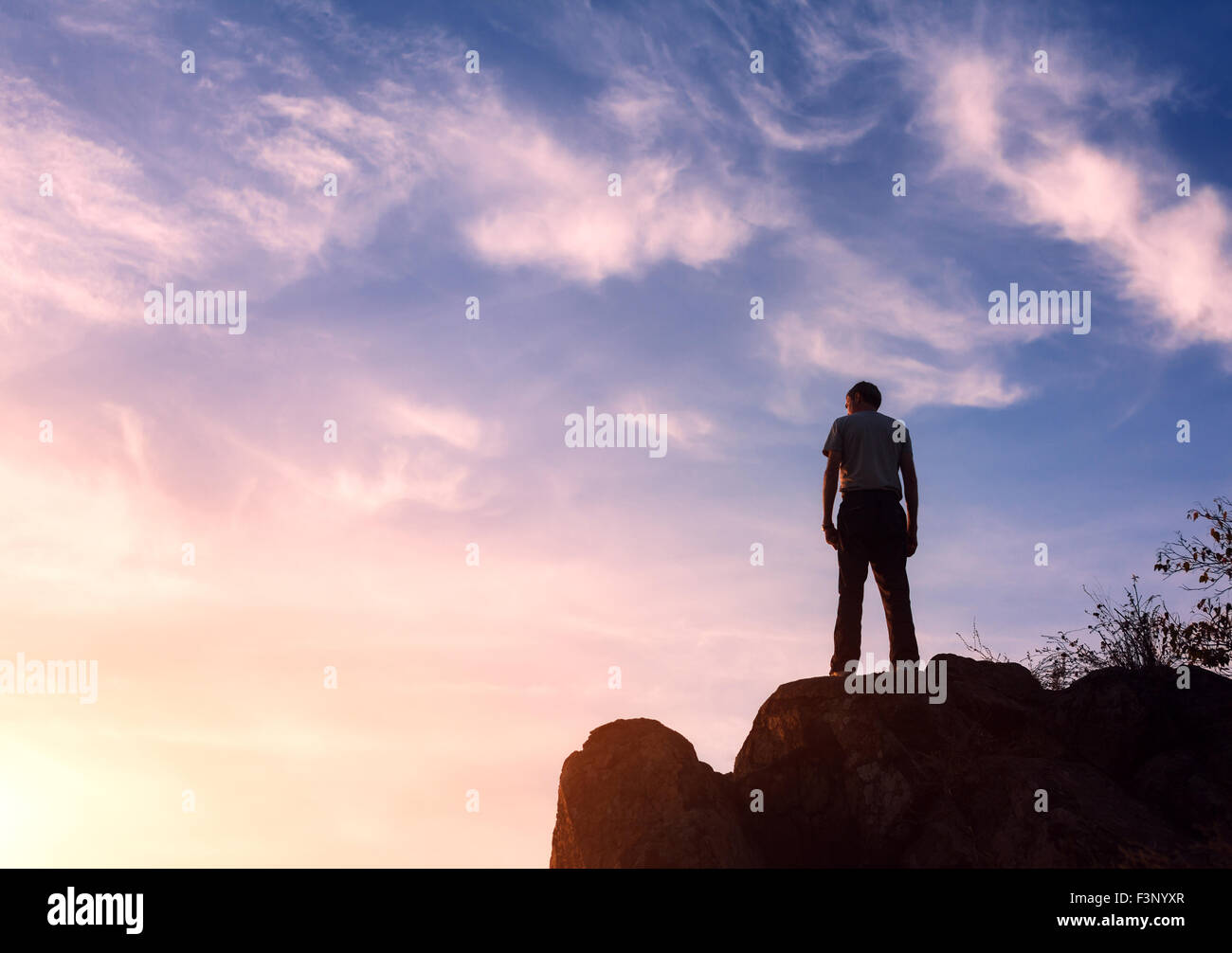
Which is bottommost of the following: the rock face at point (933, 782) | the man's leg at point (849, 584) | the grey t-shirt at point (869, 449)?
the rock face at point (933, 782)

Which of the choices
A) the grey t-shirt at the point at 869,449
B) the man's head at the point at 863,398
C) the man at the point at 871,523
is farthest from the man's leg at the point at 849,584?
the man's head at the point at 863,398

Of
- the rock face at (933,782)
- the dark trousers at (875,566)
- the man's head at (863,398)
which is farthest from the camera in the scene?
the man's head at (863,398)

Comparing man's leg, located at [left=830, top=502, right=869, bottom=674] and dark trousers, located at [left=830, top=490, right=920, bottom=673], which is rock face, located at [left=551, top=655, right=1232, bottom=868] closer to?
man's leg, located at [left=830, top=502, right=869, bottom=674]

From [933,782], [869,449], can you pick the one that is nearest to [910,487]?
[869,449]

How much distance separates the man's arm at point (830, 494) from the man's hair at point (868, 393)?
82 centimetres

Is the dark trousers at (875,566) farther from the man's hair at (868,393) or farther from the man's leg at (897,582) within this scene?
the man's hair at (868,393)

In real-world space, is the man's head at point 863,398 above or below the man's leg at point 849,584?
above

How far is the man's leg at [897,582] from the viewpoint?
12125 millimetres

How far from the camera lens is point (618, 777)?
39.6 feet

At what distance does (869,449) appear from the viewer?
482 inches

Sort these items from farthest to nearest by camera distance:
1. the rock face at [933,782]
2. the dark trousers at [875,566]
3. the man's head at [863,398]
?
the man's head at [863,398], the dark trousers at [875,566], the rock face at [933,782]
